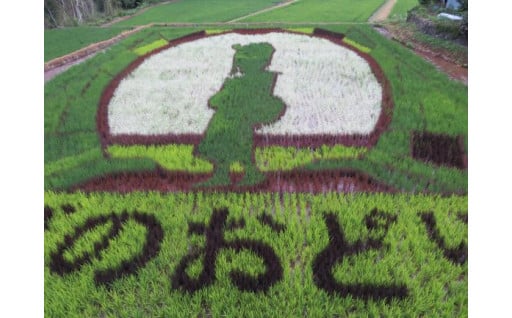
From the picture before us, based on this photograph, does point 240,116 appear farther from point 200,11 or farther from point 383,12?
point 200,11

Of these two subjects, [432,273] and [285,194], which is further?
[285,194]

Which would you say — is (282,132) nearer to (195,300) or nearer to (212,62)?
(195,300)

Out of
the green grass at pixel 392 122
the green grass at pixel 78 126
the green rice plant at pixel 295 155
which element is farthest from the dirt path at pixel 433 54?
the green grass at pixel 78 126

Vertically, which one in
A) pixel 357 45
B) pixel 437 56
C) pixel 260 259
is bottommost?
pixel 260 259

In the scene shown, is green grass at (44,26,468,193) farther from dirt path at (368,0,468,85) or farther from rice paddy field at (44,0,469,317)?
dirt path at (368,0,468,85)

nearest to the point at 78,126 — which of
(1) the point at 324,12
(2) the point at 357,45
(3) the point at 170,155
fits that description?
(3) the point at 170,155

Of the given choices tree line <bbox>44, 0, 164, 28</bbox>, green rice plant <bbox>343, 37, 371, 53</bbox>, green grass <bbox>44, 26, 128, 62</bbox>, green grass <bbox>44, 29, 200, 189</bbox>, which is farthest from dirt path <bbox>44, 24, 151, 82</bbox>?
green rice plant <bbox>343, 37, 371, 53</bbox>

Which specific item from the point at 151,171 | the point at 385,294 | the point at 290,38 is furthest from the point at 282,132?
the point at 290,38
